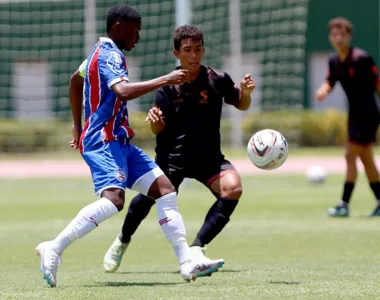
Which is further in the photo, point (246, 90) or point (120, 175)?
point (246, 90)

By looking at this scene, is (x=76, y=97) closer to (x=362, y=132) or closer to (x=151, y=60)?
(x=362, y=132)

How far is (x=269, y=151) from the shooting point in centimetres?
788

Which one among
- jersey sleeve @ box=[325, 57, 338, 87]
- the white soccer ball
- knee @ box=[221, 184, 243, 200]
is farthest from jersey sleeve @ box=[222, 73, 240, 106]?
the white soccer ball

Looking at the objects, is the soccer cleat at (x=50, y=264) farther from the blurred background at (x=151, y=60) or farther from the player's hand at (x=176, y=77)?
the blurred background at (x=151, y=60)

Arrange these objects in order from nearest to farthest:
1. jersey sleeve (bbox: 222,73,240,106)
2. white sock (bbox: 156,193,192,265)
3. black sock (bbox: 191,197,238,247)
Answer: white sock (bbox: 156,193,192,265), black sock (bbox: 191,197,238,247), jersey sleeve (bbox: 222,73,240,106)

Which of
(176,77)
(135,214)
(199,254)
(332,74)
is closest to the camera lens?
(176,77)

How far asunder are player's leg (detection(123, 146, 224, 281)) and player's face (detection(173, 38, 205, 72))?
0.94 m

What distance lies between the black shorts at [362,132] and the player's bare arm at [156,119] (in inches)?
195

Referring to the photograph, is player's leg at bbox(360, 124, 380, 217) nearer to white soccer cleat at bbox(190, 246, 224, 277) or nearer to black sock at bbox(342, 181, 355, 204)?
black sock at bbox(342, 181, 355, 204)

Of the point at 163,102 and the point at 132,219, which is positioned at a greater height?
the point at 163,102

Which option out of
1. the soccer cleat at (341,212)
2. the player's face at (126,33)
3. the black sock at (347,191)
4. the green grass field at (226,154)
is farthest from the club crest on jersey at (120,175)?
the green grass field at (226,154)

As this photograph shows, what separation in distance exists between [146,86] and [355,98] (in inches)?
253

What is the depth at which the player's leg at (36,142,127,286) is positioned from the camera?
6.81 m

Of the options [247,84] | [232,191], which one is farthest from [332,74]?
[232,191]
